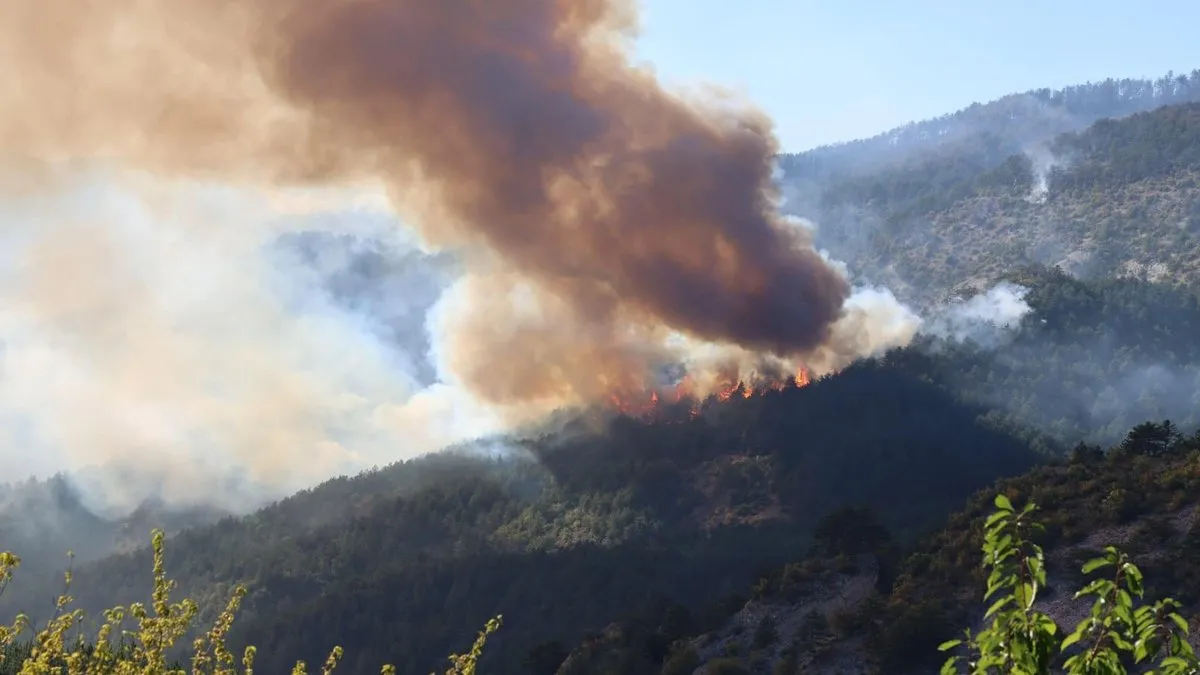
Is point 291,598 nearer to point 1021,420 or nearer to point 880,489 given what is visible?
point 880,489

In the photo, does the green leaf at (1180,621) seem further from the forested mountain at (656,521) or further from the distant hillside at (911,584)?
the forested mountain at (656,521)

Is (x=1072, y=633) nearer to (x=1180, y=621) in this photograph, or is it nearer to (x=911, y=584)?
(x=1180, y=621)

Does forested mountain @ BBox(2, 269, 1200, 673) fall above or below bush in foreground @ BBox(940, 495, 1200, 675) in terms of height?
above

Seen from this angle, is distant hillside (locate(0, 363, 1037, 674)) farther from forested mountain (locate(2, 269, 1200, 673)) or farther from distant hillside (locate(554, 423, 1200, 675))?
distant hillside (locate(554, 423, 1200, 675))

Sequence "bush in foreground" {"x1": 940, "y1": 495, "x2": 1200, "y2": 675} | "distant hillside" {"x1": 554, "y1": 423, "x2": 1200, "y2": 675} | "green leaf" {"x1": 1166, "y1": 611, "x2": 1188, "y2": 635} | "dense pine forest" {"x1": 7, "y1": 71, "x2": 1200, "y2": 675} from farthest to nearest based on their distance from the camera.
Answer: "dense pine forest" {"x1": 7, "y1": 71, "x2": 1200, "y2": 675}
"distant hillside" {"x1": 554, "y1": 423, "x2": 1200, "y2": 675}
"bush in foreground" {"x1": 940, "y1": 495, "x2": 1200, "y2": 675}
"green leaf" {"x1": 1166, "y1": 611, "x2": 1188, "y2": 635}

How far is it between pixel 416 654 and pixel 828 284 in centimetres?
6355

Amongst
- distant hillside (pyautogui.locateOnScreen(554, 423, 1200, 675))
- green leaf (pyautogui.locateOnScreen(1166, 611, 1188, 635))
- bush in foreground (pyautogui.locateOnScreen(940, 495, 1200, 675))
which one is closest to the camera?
green leaf (pyautogui.locateOnScreen(1166, 611, 1188, 635))

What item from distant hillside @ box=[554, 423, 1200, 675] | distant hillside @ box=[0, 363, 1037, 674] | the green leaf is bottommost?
the green leaf

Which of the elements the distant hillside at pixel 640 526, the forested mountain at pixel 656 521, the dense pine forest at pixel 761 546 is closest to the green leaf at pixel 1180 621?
the dense pine forest at pixel 761 546

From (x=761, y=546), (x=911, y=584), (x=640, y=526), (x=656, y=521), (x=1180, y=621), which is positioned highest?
(x=656, y=521)

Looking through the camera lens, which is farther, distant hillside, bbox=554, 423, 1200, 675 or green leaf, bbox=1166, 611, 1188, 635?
distant hillside, bbox=554, 423, 1200, 675

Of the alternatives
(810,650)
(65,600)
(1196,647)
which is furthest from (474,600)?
(65,600)

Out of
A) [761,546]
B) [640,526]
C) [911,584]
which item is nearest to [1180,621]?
[911,584]

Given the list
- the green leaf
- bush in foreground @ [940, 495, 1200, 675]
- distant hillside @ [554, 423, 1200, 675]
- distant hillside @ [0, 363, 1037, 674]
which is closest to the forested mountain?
distant hillside @ [0, 363, 1037, 674]
